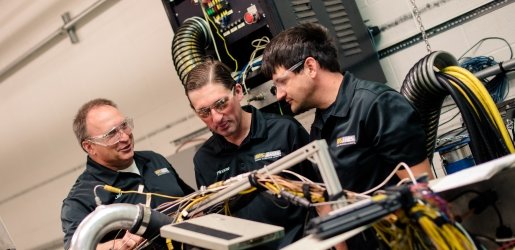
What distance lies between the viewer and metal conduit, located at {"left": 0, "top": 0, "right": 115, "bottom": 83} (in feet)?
12.6

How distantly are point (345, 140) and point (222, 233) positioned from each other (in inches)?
25.6

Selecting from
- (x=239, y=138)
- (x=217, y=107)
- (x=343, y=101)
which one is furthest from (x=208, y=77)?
(x=343, y=101)

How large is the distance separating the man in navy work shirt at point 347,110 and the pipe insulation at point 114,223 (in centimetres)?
65

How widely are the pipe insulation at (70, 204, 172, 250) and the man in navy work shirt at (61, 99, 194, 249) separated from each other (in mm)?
671

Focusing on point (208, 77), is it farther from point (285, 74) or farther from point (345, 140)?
point (345, 140)

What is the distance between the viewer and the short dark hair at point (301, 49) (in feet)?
5.50

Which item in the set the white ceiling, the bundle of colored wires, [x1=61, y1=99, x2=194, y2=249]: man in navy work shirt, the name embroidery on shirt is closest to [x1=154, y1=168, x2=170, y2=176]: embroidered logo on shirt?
[x1=61, y1=99, x2=194, y2=249]: man in navy work shirt

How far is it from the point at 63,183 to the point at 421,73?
3589mm

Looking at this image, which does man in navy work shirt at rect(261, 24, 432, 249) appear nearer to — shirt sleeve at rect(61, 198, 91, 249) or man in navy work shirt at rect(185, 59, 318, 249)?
man in navy work shirt at rect(185, 59, 318, 249)

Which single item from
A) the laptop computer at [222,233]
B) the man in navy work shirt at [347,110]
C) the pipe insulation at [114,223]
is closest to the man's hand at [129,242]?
the pipe insulation at [114,223]

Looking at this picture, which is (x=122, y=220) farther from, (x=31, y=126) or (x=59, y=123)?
(x=31, y=126)

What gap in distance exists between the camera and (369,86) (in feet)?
5.21

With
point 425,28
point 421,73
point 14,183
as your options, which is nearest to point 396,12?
point 425,28

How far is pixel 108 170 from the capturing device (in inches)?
82.0
